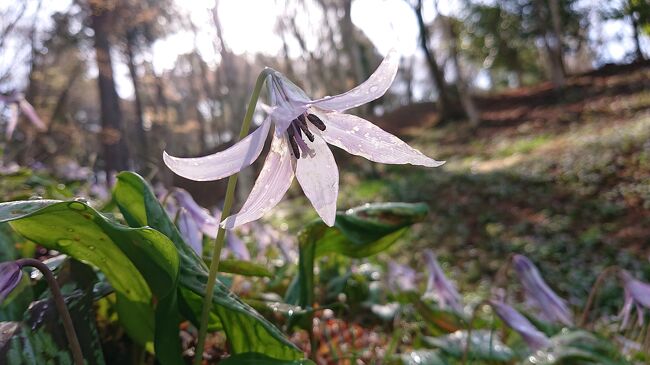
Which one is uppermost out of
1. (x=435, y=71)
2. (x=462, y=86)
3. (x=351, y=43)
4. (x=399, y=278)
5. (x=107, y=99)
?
(x=351, y=43)

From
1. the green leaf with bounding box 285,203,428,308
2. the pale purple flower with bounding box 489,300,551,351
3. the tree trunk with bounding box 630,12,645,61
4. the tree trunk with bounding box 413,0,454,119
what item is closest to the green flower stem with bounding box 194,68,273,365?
the green leaf with bounding box 285,203,428,308

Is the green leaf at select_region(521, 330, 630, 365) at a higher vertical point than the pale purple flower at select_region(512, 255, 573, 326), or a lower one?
lower

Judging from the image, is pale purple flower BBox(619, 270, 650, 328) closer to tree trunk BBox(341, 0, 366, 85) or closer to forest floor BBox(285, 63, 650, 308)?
forest floor BBox(285, 63, 650, 308)

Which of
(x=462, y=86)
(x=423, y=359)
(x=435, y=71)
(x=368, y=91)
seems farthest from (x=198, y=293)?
(x=435, y=71)

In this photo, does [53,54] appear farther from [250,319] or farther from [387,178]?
[250,319]

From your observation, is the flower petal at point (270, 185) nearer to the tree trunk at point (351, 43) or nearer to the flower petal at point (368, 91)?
the flower petal at point (368, 91)

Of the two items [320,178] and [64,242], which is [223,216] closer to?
[320,178]

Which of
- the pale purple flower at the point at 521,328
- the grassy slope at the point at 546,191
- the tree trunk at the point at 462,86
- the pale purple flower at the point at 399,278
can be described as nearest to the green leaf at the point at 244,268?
the pale purple flower at the point at 521,328
